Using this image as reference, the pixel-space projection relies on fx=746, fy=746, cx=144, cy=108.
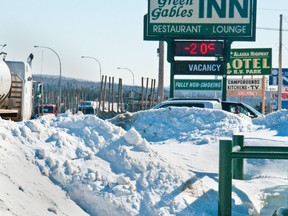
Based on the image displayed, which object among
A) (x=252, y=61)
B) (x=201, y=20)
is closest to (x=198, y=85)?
(x=201, y=20)

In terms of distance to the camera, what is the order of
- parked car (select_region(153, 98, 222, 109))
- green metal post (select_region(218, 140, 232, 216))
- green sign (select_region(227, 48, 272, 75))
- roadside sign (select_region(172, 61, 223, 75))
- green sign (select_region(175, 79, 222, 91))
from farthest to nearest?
1. green sign (select_region(227, 48, 272, 75))
2. green sign (select_region(175, 79, 222, 91))
3. roadside sign (select_region(172, 61, 223, 75))
4. parked car (select_region(153, 98, 222, 109))
5. green metal post (select_region(218, 140, 232, 216))

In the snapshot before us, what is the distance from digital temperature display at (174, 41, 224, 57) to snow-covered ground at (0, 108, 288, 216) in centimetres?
1866

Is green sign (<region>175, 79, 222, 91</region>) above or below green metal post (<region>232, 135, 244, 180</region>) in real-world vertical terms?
above

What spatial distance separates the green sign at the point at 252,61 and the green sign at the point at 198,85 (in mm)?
16367

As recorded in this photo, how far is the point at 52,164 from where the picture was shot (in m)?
9.57

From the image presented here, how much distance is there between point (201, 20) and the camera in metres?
32.1

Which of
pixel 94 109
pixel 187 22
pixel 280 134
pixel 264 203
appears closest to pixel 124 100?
pixel 94 109

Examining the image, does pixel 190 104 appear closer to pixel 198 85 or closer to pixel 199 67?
pixel 199 67

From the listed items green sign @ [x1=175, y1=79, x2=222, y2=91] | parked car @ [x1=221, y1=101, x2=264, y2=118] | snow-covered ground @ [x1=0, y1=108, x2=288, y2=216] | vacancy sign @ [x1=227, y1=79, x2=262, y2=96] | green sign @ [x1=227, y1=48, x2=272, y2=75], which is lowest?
snow-covered ground @ [x1=0, y1=108, x2=288, y2=216]

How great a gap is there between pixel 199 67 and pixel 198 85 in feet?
7.79

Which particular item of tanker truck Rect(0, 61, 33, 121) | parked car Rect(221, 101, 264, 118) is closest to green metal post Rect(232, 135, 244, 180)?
tanker truck Rect(0, 61, 33, 121)

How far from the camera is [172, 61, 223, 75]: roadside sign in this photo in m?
31.6

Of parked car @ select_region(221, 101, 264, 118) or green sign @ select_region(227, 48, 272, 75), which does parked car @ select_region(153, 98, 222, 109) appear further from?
green sign @ select_region(227, 48, 272, 75)

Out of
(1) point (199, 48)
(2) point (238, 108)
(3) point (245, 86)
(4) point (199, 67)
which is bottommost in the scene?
(2) point (238, 108)
